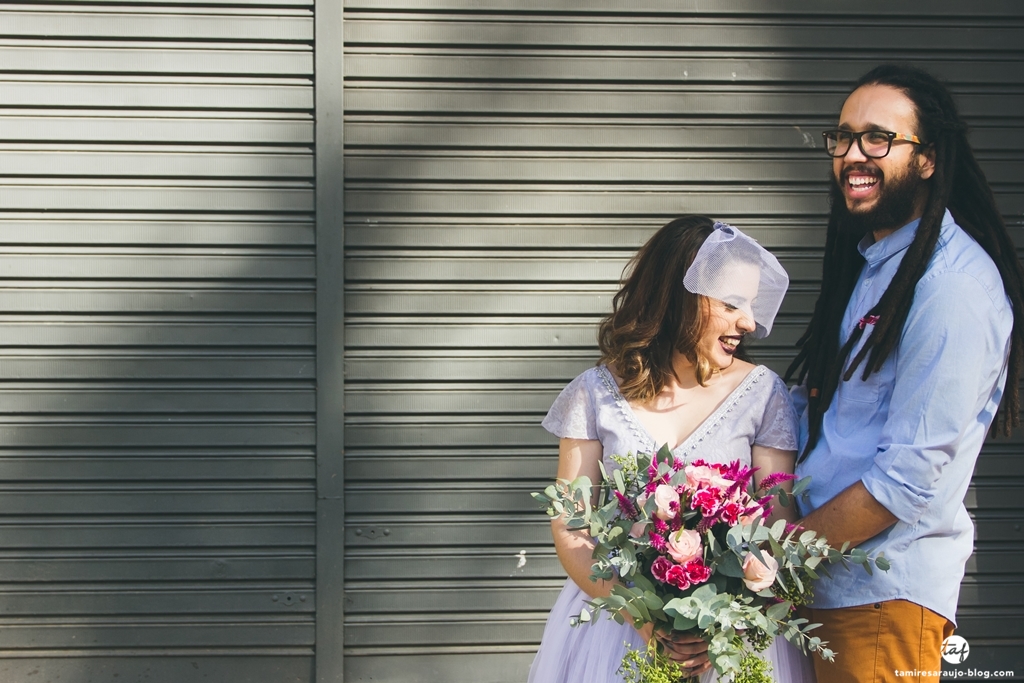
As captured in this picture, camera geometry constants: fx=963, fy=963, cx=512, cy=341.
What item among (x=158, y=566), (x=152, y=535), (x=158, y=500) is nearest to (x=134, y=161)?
(x=158, y=500)

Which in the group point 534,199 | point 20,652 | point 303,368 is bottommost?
point 20,652

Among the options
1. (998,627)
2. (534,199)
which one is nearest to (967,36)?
(534,199)

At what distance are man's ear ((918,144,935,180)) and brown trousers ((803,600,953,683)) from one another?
3.82 feet

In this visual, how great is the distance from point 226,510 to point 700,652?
8.72ft

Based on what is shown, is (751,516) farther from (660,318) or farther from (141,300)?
(141,300)

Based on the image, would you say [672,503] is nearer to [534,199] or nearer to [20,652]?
[534,199]

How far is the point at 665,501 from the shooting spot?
7.68ft

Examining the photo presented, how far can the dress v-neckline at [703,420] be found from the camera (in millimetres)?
2820

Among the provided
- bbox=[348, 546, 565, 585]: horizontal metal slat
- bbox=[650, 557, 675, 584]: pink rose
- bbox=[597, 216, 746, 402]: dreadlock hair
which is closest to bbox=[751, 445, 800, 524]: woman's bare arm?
bbox=[597, 216, 746, 402]: dreadlock hair

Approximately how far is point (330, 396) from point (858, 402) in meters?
2.54

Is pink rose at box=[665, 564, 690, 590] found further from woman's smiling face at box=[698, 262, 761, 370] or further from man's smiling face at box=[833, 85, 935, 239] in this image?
man's smiling face at box=[833, 85, 935, 239]

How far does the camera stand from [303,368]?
4.45 meters

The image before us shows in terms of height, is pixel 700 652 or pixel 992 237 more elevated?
pixel 992 237

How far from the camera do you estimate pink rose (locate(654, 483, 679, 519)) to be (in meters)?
2.34
